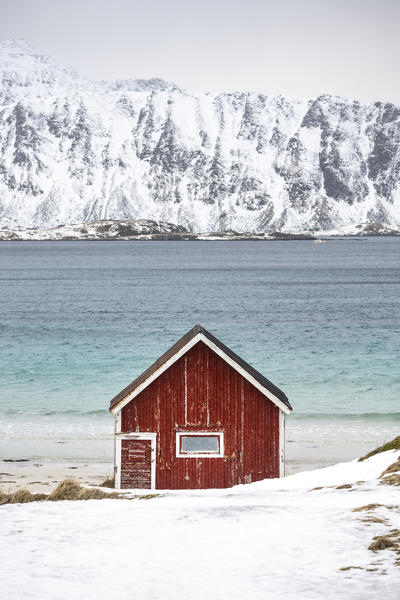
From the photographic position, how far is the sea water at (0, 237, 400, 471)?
37.9 meters

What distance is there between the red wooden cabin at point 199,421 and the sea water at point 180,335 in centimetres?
774

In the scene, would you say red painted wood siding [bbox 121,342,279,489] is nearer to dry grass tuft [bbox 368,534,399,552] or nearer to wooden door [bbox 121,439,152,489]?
wooden door [bbox 121,439,152,489]

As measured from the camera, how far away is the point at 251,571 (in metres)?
12.5

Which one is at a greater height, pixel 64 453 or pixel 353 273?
pixel 353 273

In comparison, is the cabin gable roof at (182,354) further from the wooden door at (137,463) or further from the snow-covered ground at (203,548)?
the snow-covered ground at (203,548)

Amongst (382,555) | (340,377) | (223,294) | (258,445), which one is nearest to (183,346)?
(258,445)

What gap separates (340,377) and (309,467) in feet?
72.1

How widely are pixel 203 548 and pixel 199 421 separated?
1028cm

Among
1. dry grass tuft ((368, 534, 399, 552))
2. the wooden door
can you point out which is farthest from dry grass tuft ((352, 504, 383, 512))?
the wooden door

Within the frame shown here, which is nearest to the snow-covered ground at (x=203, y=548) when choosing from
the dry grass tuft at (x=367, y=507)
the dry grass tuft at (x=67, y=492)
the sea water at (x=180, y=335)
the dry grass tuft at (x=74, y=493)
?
the dry grass tuft at (x=367, y=507)

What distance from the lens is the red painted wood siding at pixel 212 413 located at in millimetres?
24172

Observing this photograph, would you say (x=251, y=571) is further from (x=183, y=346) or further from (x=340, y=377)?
(x=340, y=377)

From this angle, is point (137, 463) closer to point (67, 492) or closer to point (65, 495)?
point (67, 492)

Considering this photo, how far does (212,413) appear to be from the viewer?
24250mm
